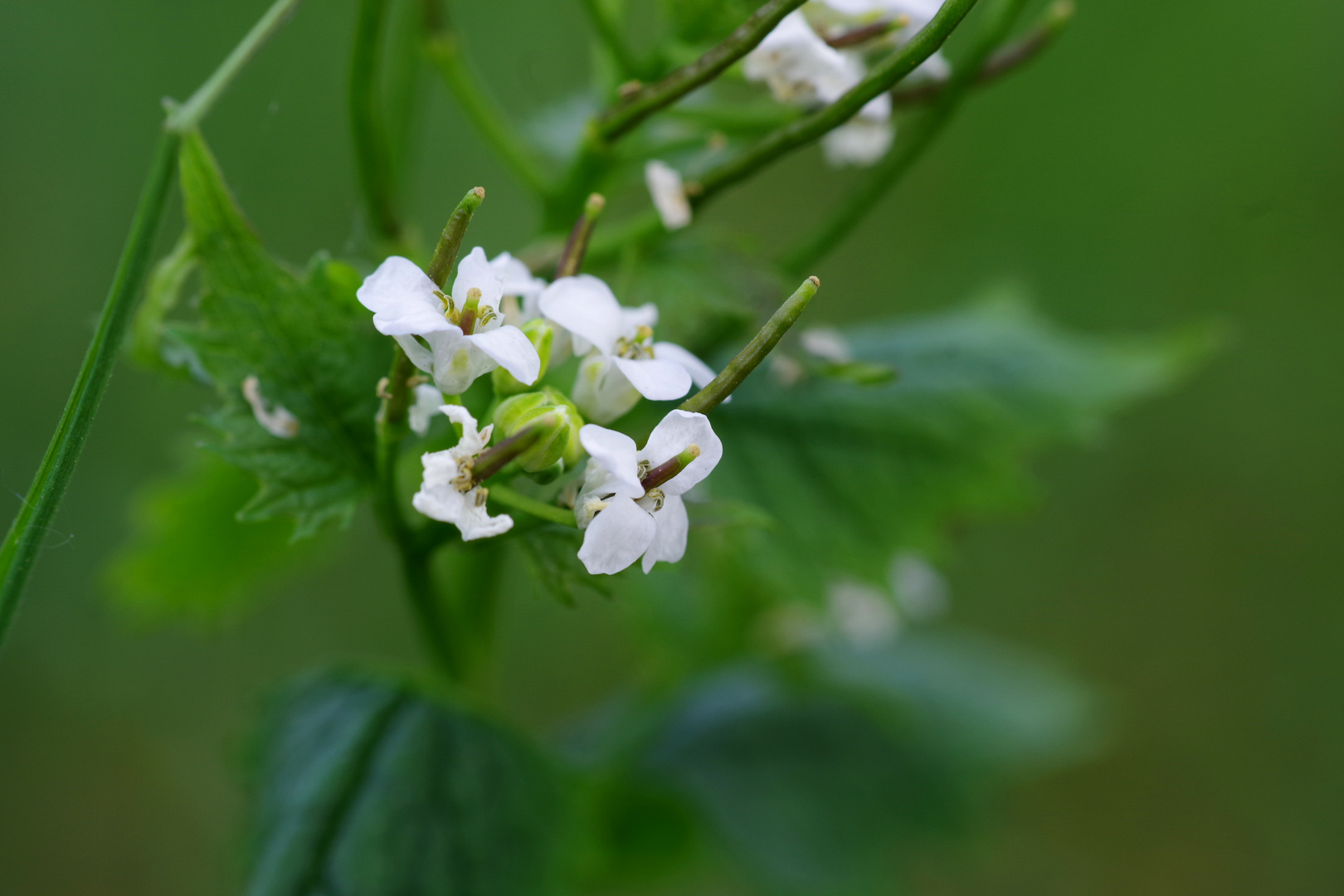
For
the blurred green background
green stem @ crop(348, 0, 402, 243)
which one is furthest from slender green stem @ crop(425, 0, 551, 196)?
the blurred green background

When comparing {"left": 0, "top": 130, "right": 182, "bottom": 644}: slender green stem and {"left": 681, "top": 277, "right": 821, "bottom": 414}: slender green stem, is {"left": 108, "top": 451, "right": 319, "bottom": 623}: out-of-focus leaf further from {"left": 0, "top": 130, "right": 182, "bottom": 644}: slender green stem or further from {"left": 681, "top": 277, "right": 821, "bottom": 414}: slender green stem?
{"left": 681, "top": 277, "right": 821, "bottom": 414}: slender green stem

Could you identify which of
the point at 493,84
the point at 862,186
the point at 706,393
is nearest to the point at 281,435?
the point at 706,393

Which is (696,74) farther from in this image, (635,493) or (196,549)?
(196,549)

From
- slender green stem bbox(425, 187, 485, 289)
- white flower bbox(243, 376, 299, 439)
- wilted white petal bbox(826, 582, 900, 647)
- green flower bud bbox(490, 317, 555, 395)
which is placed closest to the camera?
slender green stem bbox(425, 187, 485, 289)

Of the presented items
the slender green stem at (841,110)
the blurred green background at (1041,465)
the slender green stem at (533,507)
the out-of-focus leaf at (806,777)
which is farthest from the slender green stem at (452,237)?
the blurred green background at (1041,465)

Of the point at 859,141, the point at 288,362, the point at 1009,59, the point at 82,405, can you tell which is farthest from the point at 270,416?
the point at 1009,59

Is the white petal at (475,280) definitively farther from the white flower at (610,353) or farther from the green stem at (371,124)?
the green stem at (371,124)
